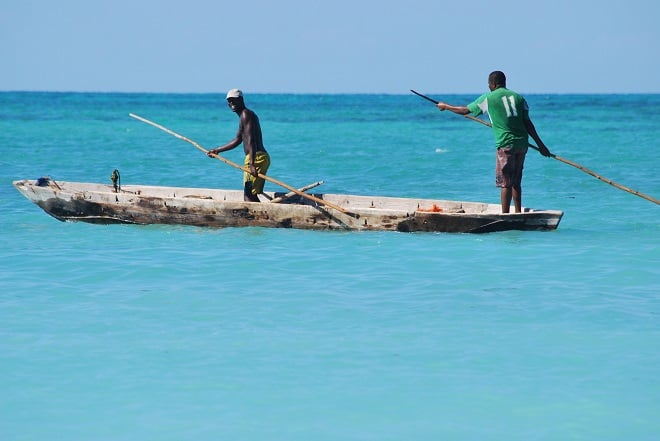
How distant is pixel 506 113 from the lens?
32.5ft

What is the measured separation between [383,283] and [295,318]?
137cm

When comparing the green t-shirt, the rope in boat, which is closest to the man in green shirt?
the green t-shirt

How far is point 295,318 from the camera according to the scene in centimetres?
704

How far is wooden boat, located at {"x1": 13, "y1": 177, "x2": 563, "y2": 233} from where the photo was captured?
998cm

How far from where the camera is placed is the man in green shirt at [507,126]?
988 cm

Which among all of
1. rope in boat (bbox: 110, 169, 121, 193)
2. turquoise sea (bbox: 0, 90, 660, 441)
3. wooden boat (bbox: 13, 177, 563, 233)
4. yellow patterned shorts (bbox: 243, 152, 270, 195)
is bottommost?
turquoise sea (bbox: 0, 90, 660, 441)

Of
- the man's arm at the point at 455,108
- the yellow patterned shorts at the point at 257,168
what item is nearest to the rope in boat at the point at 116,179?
the yellow patterned shorts at the point at 257,168

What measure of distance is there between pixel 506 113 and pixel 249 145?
2915mm

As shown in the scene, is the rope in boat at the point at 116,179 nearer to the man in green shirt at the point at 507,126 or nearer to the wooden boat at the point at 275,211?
the wooden boat at the point at 275,211

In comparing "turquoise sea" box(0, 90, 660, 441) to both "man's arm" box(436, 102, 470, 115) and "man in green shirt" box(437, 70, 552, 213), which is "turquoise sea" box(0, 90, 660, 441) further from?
"man's arm" box(436, 102, 470, 115)

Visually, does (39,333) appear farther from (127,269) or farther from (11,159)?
(11,159)

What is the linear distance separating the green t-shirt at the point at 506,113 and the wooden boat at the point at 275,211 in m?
0.79

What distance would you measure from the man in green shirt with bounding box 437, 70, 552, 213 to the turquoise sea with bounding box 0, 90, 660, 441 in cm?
62

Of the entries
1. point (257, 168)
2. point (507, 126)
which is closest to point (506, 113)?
point (507, 126)
